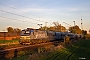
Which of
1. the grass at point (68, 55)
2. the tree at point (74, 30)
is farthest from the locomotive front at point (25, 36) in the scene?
the tree at point (74, 30)

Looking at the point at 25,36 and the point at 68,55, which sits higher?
the point at 25,36

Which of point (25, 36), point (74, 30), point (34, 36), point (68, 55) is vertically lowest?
point (68, 55)

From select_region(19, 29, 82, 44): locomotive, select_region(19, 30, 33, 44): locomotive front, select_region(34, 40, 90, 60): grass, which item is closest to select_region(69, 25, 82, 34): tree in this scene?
select_region(19, 29, 82, 44): locomotive

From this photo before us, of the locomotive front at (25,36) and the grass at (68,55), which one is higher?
the locomotive front at (25,36)

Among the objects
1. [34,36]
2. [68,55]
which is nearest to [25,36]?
[34,36]

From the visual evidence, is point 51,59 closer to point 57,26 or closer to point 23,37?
point 23,37

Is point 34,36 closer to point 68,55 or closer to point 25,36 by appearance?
point 25,36

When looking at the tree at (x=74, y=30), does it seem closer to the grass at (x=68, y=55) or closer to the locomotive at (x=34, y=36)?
the locomotive at (x=34, y=36)

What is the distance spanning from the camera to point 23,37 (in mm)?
37312

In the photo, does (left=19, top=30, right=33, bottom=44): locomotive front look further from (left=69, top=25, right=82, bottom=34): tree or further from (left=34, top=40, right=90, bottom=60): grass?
(left=69, top=25, right=82, bottom=34): tree

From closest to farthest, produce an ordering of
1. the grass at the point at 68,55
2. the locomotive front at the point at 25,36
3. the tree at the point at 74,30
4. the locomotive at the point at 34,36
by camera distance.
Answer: the grass at the point at 68,55 → the locomotive front at the point at 25,36 → the locomotive at the point at 34,36 → the tree at the point at 74,30

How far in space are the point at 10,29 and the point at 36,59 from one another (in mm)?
106969

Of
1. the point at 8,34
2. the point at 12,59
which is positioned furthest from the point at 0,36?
the point at 12,59

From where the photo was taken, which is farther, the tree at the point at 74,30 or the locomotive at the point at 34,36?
the tree at the point at 74,30
